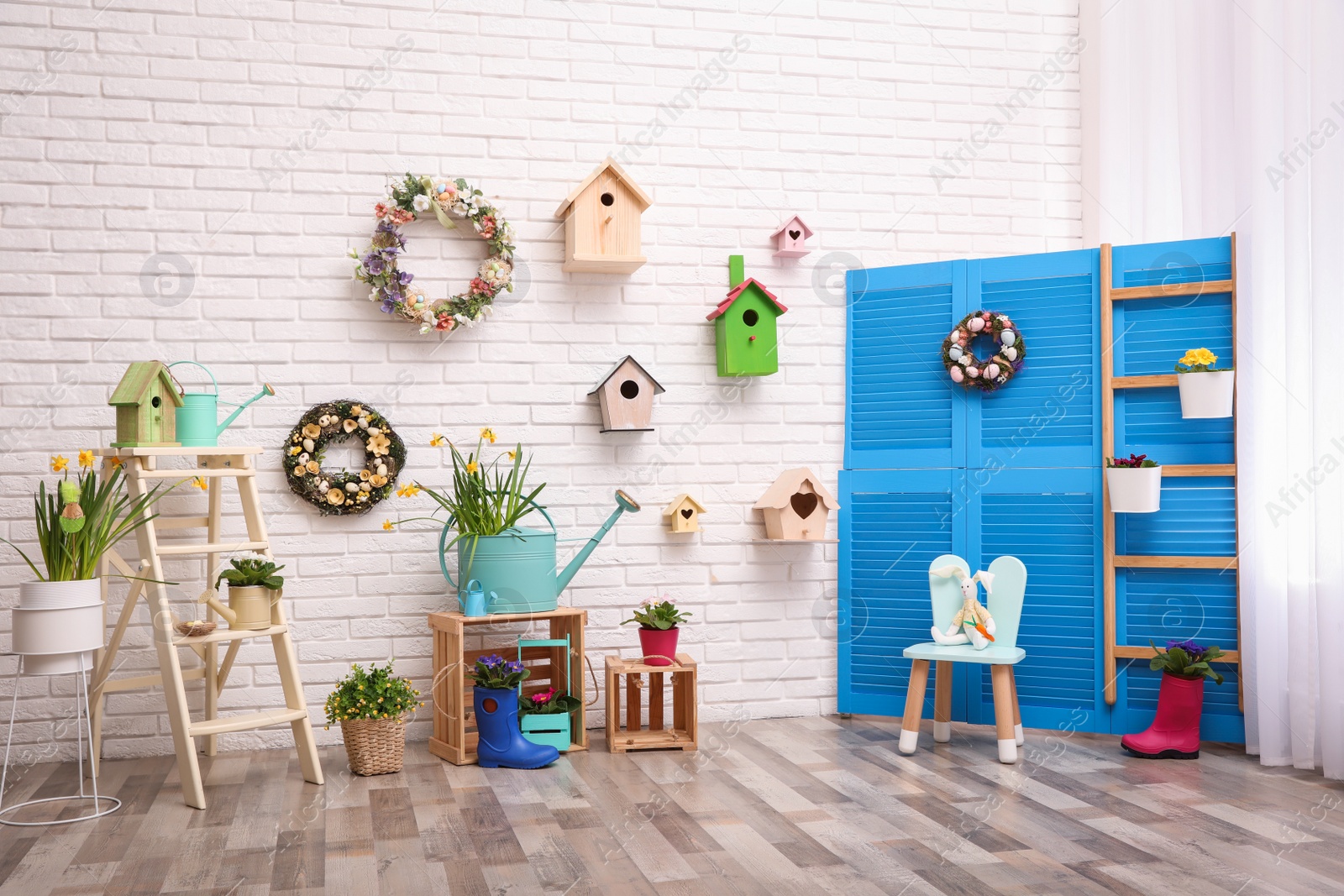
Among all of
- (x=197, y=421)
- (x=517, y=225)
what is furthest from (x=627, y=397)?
(x=197, y=421)

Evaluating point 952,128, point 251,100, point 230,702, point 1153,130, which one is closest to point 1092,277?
point 1153,130

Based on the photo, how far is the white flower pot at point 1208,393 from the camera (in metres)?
3.31

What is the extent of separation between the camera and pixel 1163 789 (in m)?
2.94

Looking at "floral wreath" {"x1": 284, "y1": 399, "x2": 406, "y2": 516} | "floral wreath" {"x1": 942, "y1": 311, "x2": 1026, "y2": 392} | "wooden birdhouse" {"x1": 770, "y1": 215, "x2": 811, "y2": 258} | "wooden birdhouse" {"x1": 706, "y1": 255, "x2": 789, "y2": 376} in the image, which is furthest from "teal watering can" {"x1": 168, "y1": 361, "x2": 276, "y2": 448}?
"floral wreath" {"x1": 942, "y1": 311, "x2": 1026, "y2": 392}

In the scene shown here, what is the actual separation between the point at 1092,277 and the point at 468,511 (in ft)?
7.32

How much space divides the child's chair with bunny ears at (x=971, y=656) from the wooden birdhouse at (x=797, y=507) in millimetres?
454

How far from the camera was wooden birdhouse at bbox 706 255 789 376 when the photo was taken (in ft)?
12.4

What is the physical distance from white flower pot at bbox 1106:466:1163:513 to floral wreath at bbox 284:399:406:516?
7.73ft

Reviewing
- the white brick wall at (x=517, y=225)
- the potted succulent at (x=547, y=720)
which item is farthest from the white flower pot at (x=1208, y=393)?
the potted succulent at (x=547, y=720)

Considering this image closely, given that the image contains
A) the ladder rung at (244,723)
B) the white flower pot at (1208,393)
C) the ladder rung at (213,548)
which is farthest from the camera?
the white flower pot at (1208,393)

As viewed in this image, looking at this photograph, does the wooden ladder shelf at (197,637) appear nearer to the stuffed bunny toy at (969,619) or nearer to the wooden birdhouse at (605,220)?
the wooden birdhouse at (605,220)

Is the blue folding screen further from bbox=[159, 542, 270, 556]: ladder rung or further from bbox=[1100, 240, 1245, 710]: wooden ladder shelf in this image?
bbox=[159, 542, 270, 556]: ladder rung

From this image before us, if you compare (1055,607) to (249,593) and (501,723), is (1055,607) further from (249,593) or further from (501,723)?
(249,593)

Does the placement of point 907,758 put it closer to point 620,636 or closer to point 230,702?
point 620,636
